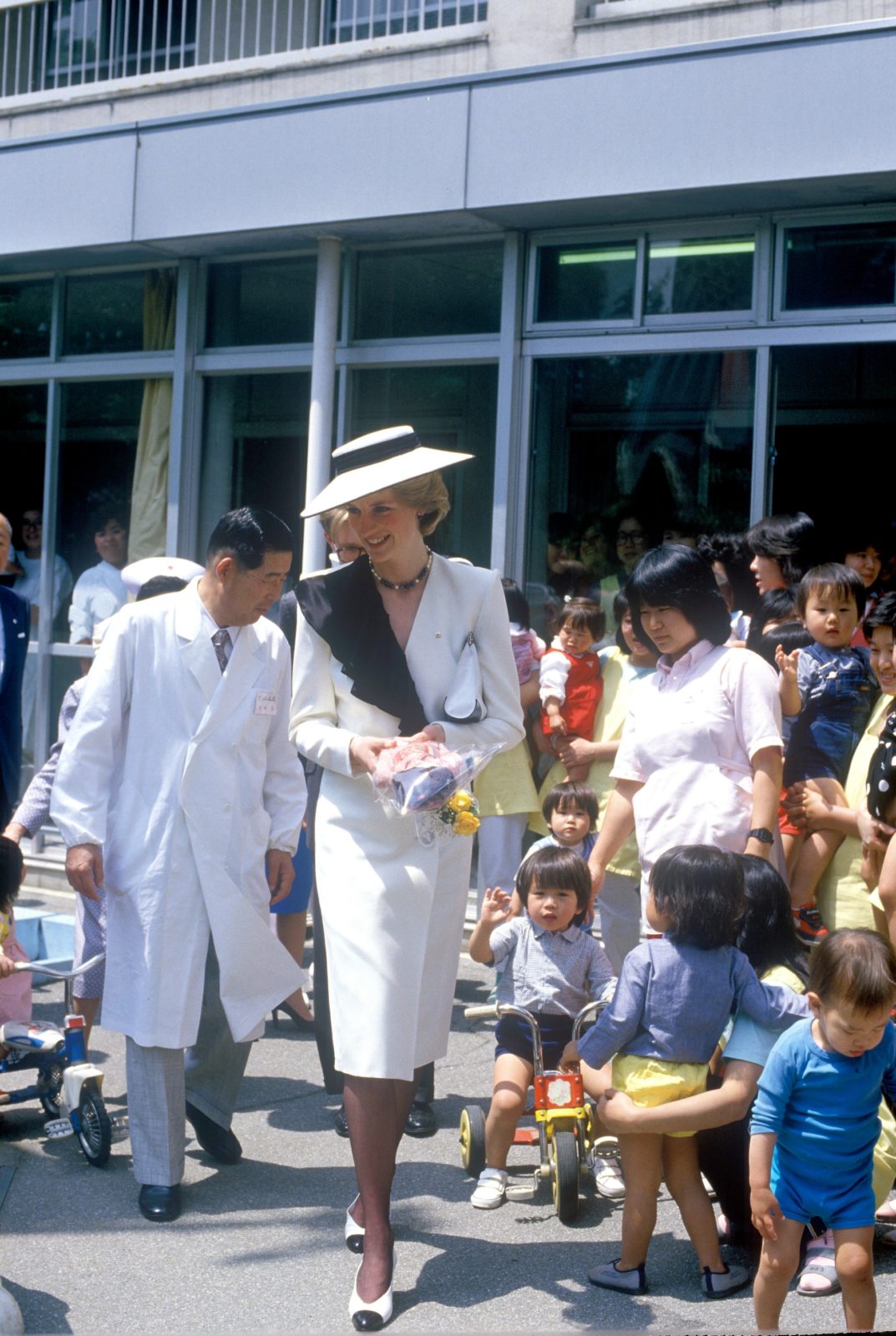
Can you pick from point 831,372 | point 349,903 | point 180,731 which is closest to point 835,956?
point 349,903

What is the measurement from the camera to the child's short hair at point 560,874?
4.91 metres

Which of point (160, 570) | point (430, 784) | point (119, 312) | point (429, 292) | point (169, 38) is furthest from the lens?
point (169, 38)

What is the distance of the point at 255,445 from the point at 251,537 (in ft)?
17.7

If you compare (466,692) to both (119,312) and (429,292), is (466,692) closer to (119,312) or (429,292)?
(429,292)

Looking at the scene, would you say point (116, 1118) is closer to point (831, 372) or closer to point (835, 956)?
point (835, 956)

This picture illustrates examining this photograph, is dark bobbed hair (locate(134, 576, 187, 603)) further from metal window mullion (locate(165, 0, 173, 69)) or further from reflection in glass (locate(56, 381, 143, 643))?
metal window mullion (locate(165, 0, 173, 69))

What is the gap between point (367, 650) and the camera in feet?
13.6

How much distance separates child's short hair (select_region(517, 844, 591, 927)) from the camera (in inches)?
193

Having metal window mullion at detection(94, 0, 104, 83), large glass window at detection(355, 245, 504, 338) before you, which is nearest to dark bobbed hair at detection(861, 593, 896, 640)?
large glass window at detection(355, 245, 504, 338)

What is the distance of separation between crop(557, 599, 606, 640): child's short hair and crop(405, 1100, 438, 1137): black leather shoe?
7.79ft

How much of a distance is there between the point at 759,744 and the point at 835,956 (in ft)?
4.47

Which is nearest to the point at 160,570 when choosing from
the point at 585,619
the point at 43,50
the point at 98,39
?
the point at 585,619

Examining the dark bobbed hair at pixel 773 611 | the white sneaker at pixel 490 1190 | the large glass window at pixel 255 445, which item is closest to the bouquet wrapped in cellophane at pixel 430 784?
the white sneaker at pixel 490 1190

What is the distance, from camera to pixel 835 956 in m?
3.41
